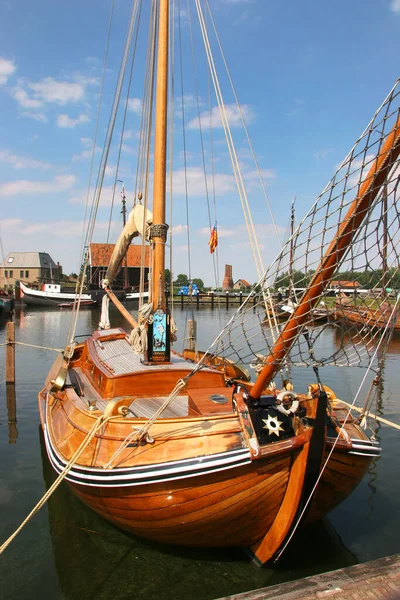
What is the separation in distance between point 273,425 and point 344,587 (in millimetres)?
1565

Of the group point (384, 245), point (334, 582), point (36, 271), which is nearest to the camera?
point (334, 582)

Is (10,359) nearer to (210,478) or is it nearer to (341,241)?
(210,478)

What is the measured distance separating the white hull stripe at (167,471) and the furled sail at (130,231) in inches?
213

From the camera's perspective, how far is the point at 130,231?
1094 cm

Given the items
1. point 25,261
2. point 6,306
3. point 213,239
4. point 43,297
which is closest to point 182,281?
point 25,261

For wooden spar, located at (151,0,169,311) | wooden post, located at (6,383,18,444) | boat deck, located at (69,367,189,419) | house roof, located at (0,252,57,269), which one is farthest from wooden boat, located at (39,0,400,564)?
house roof, located at (0,252,57,269)

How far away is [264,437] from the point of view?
4.70 metres

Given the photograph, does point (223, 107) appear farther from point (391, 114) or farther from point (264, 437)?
point (264, 437)

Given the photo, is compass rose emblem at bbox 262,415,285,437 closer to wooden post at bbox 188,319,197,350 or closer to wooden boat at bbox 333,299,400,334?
wooden boat at bbox 333,299,400,334

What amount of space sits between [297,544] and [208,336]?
23.3 meters

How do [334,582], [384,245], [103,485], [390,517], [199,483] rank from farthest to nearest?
[390,517] < [103,485] < [199,483] < [384,245] < [334,582]

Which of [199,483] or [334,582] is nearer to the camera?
[334,582]

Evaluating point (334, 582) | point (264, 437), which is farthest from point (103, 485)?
point (334, 582)

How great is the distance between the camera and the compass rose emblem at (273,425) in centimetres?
473
